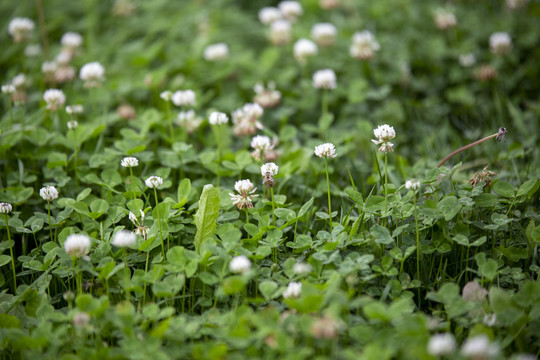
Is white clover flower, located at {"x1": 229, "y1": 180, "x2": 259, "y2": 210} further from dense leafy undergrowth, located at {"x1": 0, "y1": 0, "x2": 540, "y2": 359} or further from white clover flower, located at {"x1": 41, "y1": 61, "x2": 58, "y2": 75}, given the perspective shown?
white clover flower, located at {"x1": 41, "y1": 61, "x2": 58, "y2": 75}

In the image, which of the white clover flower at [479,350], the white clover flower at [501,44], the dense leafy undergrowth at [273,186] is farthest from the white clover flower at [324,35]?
the white clover flower at [479,350]

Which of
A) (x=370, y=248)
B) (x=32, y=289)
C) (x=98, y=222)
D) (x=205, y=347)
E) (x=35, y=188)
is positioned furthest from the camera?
(x=35, y=188)

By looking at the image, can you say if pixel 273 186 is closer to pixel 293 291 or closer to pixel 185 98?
pixel 293 291

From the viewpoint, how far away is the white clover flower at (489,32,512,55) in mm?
3084

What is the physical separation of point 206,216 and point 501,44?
2.26 m

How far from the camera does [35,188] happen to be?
2.17 metres

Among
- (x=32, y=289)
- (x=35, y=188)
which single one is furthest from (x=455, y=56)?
(x=32, y=289)

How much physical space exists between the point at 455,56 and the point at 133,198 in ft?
7.55

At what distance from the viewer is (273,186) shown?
195cm

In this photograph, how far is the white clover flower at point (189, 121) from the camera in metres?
2.48

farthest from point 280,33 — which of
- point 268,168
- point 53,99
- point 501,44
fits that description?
point 268,168

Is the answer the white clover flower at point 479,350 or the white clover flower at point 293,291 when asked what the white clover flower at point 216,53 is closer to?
the white clover flower at point 293,291

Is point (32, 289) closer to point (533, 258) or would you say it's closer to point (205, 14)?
point (533, 258)

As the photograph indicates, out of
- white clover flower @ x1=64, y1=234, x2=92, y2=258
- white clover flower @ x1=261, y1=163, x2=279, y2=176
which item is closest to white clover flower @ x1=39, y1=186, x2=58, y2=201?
white clover flower @ x1=64, y1=234, x2=92, y2=258
